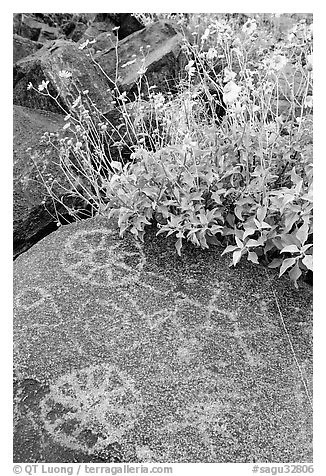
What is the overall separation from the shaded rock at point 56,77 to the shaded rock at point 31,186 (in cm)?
41

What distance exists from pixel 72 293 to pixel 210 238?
712 millimetres

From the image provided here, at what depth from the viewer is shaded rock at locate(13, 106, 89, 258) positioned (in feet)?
10.9

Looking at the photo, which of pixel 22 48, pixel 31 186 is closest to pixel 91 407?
pixel 31 186

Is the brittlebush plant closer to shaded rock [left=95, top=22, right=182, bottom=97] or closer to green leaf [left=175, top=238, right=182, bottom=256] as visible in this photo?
green leaf [left=175, top=238, right=182, bottom=256]

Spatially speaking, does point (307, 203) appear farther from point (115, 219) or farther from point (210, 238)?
point (115, 219)

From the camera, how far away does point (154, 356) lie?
2283 millimetres

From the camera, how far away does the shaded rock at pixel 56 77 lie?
3891mm

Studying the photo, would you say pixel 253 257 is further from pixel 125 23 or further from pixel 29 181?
pixel 125 23

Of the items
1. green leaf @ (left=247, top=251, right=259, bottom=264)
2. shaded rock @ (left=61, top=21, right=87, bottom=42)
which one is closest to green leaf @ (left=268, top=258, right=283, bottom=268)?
green leaf @ (left=247, top=251, right=259, bottom=264)

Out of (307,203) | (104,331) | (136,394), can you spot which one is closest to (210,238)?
(307,203)

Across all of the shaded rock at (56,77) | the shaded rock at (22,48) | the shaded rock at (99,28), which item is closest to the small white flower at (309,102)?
the shaded rock at (56,77)

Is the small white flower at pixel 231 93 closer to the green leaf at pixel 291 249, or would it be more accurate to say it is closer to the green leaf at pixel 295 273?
the green leaf at pixel 291 249

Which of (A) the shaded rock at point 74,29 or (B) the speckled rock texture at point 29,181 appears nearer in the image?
(B) the speckled rock texture at point 29,181

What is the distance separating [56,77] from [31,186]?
90 cm
